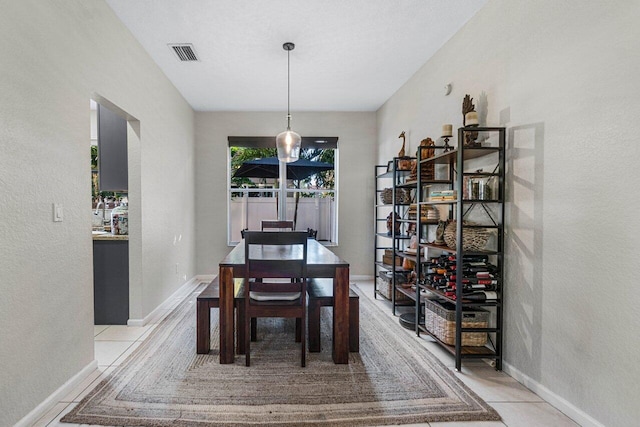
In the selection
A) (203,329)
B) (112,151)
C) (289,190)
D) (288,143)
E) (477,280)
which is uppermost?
(288,143)

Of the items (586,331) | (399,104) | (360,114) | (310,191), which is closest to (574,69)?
(586,331)

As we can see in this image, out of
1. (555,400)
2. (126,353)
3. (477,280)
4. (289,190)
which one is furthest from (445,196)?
(289,190)

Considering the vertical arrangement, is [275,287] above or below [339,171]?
below

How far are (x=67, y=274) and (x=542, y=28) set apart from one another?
328cm

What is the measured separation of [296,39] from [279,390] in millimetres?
2879

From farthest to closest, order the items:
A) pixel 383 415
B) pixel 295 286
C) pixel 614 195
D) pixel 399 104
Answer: pixel 399 104 < pixel 295 286 < pixel 383 415 < pixel 614 195

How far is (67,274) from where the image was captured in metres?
2.08

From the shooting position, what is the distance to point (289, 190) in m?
5.49

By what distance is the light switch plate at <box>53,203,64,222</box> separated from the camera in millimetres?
1958

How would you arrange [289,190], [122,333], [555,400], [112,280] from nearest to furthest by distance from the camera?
[555,400] → [122,333] → [112,280] → [289,190]

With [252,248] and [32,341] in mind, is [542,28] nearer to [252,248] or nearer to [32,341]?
[252,248]

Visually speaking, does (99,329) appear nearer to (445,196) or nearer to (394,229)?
(394,229)

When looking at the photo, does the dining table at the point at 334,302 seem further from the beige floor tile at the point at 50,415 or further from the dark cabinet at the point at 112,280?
the dark cabinet at the point at 112,280

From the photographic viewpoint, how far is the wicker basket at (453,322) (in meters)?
2.37
